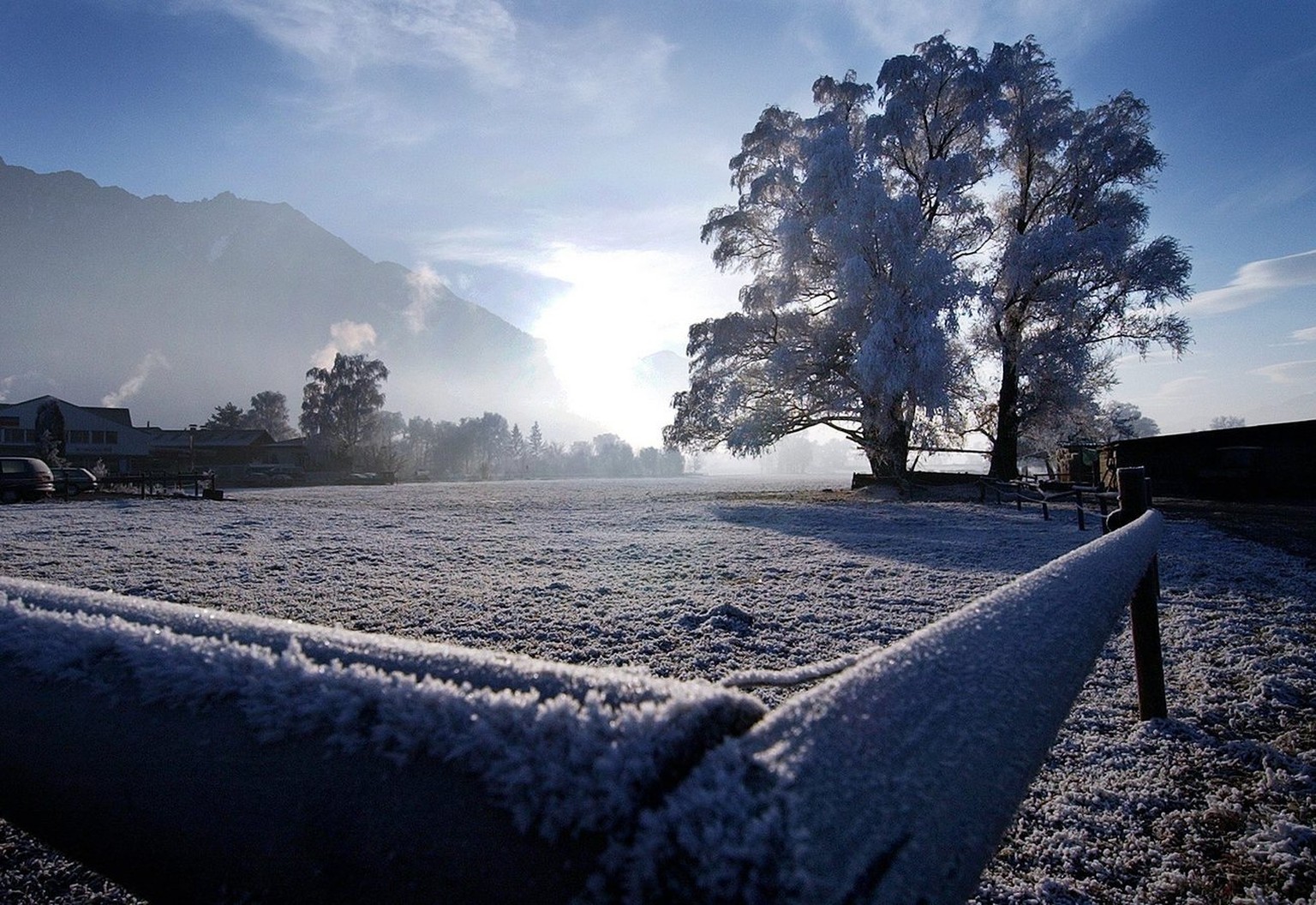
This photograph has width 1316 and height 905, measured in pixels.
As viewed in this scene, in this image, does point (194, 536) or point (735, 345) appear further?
point (735, 345)

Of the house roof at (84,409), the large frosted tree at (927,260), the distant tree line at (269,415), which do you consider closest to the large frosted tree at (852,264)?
the large frosted tree at (927,260)

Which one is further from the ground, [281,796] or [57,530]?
[281,796]

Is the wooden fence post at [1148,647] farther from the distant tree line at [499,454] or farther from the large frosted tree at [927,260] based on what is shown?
the distant tree line at [499,454]

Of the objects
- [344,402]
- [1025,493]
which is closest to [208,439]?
[344,402]

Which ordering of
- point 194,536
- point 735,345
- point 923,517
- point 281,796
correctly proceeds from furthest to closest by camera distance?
point 735,345, point 923,517, point 194,536, point 281,796

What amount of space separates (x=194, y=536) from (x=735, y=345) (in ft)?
53.0

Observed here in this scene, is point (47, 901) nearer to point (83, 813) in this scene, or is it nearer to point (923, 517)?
point (83, 813)

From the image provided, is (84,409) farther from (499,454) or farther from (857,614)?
(857,614)

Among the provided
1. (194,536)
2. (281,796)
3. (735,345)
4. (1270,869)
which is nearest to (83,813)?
(281,796)

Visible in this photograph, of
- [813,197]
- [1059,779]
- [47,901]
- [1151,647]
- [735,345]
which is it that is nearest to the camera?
[47,901]

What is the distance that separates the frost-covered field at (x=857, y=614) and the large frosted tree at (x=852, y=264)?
22.4ft

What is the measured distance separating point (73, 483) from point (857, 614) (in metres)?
26.7

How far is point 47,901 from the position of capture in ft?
5.40

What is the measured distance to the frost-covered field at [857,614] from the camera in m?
1.85
